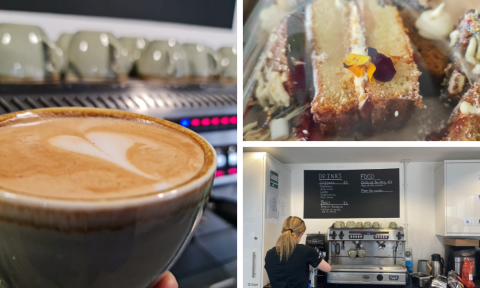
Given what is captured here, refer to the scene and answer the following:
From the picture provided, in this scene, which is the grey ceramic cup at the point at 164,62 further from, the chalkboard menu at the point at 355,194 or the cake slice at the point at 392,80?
the chalkboard menu at the point at 355,194

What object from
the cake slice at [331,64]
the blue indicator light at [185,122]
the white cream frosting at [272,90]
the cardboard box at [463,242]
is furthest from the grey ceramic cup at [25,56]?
the cardboard box at [463,242]

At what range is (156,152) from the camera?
615 mm

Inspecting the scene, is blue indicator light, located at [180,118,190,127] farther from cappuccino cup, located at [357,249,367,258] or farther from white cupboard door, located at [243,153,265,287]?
cappuccino cup, located at [357,249,367,258]

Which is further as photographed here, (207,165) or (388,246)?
(388,246)

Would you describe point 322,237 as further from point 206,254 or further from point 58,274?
point 58,274

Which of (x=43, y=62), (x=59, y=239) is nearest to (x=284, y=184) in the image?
(x=43, y=62)

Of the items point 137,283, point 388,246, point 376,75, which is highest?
point 376,75

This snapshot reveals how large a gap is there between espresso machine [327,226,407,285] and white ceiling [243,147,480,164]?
489 millimetres

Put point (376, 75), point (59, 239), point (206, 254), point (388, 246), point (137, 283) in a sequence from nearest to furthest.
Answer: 1. point (59, 239)
2. point (137, 283)
3. point (206, 254)
4. point (376, 75)
5. point (388, 246)

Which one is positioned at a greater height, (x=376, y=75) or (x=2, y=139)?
(x=376, y=75)

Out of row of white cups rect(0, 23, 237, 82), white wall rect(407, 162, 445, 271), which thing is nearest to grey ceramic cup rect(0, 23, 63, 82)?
row of white cups rect(0, 23, 237, 82)

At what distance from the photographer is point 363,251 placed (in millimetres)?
2523

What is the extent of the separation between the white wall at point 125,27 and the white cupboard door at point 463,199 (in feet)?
5.83

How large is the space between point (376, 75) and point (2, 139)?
196 cm
